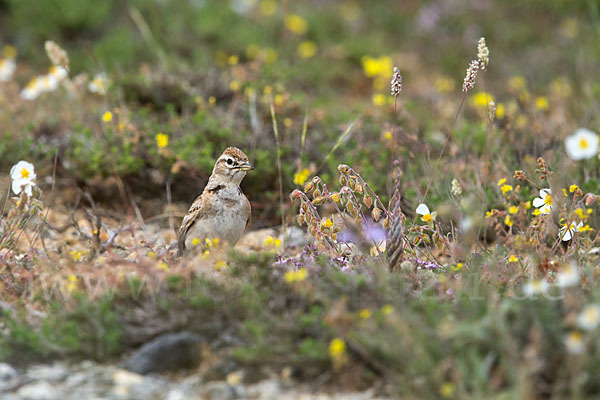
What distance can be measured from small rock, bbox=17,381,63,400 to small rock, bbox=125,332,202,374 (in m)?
0.34

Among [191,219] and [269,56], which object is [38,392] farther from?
[269,56]

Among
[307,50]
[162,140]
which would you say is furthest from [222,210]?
[307,50]

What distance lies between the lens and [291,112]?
22.5 feet

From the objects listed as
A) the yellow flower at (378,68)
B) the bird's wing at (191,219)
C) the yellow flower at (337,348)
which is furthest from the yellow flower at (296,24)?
the yellow flower at (337,348)

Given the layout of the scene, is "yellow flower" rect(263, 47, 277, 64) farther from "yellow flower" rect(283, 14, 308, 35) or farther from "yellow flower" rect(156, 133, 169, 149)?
"yellow flower" rect(156, 133, 169, 149)

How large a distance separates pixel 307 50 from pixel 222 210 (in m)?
5.12

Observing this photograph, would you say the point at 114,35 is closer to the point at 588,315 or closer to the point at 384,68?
the point at 384,68

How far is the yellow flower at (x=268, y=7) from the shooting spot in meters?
10.5

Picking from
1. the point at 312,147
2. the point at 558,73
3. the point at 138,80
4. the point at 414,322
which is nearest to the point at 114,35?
the point at 138,80

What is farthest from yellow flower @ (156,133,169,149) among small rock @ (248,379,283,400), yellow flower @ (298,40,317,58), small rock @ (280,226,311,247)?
yellow flower @ (298,40,317,58)

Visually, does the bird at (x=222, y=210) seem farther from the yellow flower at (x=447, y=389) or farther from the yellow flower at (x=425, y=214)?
the yellow flower at (x=447, y=389)

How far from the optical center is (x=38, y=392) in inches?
131

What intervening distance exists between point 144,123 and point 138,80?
119 centimetres

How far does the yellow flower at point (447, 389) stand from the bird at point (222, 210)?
2.16 metres
